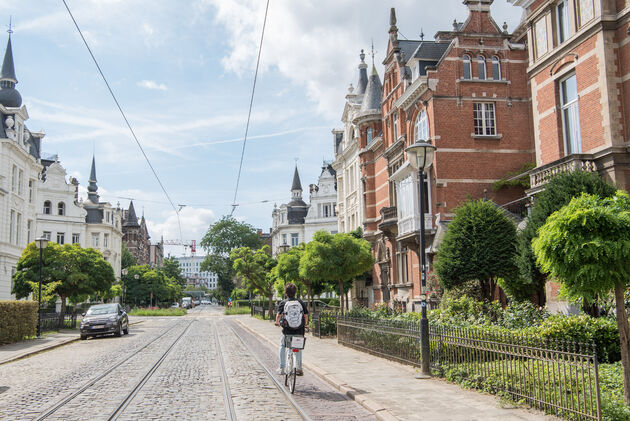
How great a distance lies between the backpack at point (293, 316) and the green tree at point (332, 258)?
46.0 feet

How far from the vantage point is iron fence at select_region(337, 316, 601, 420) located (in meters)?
7.10

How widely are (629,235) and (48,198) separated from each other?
66.4 metres

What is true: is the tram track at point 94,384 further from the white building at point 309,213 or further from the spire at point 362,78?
the white building at point 309,213

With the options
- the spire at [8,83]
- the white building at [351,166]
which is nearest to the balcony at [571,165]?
the white building at [351,166]

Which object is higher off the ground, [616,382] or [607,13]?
[607,13]

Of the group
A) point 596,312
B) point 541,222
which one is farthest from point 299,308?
point 596,312

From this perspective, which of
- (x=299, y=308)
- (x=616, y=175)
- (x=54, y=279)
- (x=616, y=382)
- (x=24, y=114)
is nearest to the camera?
(x=616, y=382)

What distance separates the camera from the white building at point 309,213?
70.1 m

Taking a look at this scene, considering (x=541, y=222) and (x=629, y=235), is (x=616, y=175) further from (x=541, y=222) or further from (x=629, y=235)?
(x=629, y=235)

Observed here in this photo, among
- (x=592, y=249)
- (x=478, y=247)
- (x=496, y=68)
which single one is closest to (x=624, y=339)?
(x=592, y=249)

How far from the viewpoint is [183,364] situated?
14570 mm

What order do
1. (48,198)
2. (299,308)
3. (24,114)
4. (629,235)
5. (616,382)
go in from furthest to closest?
1. (48,198)
2. (24,114)
3. (299,308)
4. (616,382)
5. (629,235)

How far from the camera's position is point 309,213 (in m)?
72.4

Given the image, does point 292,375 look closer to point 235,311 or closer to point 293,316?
point 293,316
